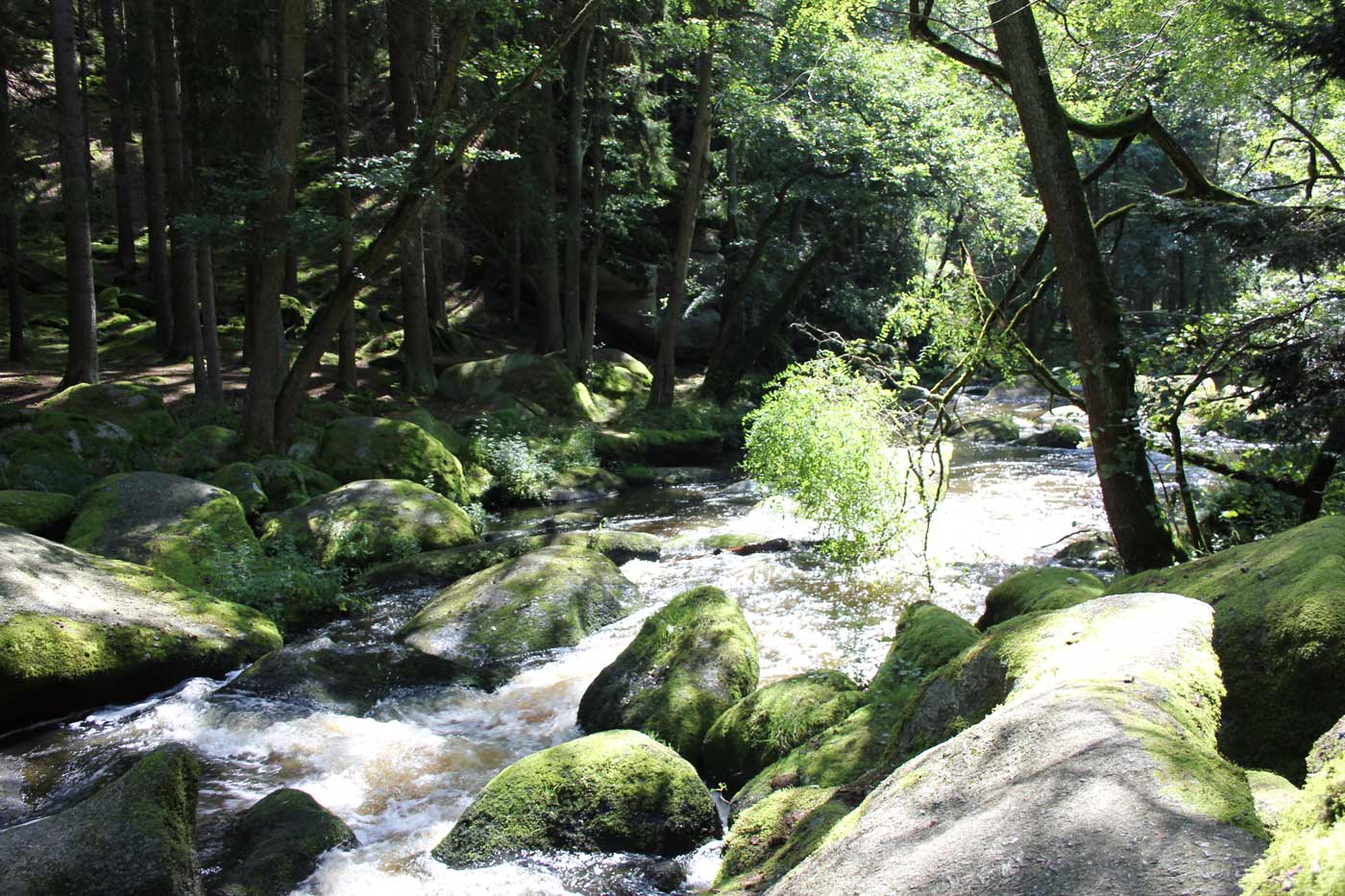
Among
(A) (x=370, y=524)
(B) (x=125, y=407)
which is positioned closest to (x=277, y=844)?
(A) (x=370, y=524)

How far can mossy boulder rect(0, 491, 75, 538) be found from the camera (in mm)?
8891

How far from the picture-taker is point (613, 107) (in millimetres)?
26078

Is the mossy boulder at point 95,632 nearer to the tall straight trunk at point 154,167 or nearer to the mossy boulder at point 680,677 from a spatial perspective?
the mossy boulder at point 680,677

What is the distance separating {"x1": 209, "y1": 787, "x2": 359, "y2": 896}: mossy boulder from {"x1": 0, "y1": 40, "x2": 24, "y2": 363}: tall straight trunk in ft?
51.7

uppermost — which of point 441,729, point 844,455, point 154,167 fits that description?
point 154,167

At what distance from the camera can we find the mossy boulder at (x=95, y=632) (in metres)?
6.45

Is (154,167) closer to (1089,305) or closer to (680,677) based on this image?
(680,677)

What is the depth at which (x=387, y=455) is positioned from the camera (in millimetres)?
14398

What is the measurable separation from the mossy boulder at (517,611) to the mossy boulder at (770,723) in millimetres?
2499

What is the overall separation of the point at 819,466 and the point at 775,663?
2333 mm

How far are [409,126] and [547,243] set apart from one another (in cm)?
518

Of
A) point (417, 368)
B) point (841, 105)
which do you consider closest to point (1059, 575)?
point (417, 368)

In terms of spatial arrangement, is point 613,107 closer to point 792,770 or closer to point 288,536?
point 288,536

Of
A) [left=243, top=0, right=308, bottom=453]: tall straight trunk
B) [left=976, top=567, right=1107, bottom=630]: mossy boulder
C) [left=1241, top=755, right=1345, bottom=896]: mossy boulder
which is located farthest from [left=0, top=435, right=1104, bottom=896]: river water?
[left=243, top=0, right=308, bottom=453]: tall straight trunk
